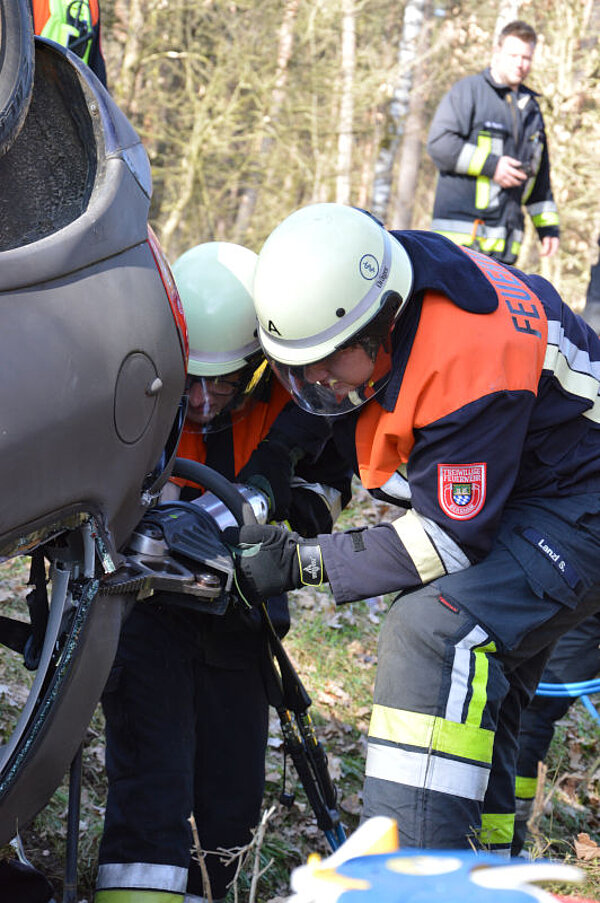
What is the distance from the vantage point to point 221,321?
10.2 ft

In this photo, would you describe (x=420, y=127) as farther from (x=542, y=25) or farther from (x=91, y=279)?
(x=91, y=279)

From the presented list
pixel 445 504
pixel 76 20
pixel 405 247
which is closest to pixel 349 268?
pixel 405 247

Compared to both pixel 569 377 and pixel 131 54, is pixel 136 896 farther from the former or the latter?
pixel 131 54

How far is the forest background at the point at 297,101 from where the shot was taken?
1109 centimetres

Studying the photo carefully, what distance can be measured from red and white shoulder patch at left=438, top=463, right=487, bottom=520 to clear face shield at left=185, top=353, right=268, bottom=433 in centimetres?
78

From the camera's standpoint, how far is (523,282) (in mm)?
3100

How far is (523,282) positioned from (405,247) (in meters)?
0.40

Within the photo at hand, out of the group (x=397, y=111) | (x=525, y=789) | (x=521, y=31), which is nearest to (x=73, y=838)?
(x=525, y=789)

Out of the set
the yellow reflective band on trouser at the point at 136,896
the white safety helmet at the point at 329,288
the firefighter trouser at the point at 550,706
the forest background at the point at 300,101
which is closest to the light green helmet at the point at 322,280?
the white safety helmet at the point at 329,288

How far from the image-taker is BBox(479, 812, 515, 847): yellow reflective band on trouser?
10.5ft

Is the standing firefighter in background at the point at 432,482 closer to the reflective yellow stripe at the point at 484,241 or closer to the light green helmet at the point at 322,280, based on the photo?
the light green helmet at the point at 322,280

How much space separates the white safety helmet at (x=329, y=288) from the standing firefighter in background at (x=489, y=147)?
4987 millimetres

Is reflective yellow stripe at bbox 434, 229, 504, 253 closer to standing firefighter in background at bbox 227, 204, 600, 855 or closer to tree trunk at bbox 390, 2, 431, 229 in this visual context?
standing firefighter in background at bbox 227, 204, 600, 855

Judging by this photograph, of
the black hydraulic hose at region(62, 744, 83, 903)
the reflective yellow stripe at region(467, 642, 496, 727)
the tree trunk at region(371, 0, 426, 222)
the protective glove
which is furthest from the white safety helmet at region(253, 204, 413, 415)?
the tree trunk at region(371, 0, 426, 222)
